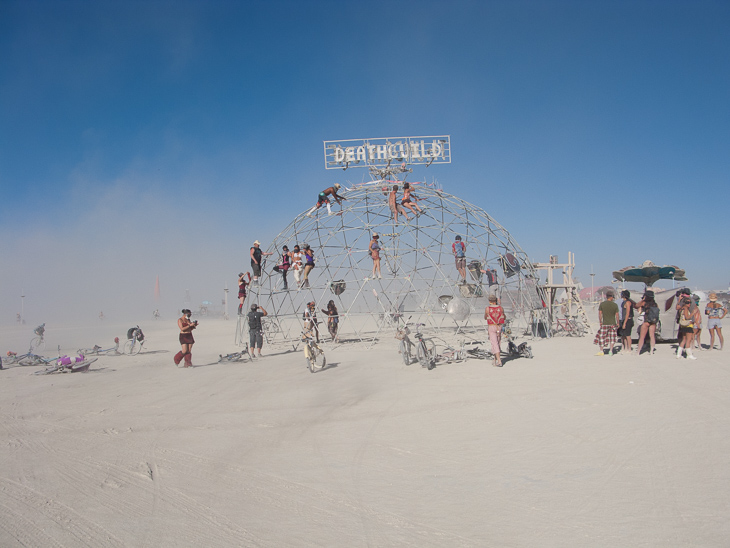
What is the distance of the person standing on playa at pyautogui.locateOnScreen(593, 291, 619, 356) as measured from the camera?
403 inches

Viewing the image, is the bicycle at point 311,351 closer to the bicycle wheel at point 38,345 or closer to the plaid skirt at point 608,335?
the plaid skirt at point 608,335

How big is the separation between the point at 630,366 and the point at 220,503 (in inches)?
324

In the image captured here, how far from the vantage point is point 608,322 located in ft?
34.1

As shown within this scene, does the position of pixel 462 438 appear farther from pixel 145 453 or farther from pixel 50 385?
pixel 50 385

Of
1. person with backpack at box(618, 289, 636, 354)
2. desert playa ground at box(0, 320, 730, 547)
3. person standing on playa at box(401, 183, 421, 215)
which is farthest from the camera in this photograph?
person standing on playa at box(401, 183, 421, 215)

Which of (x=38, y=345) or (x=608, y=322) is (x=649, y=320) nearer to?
(x=608, y=322)

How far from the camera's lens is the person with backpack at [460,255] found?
15.7 meters

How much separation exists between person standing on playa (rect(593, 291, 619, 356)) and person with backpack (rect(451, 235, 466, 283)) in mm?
5590

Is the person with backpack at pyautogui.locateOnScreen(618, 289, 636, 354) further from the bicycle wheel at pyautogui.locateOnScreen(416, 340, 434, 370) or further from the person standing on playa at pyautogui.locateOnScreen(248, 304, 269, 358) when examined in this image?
the person standing on playa at pyautogui.locateOnScreen(248, 304, 269, 358)

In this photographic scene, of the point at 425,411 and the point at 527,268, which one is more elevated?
the point at 527,268

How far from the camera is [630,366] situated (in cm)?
908

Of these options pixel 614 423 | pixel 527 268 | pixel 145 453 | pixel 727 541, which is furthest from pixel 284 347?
pixel 727 541

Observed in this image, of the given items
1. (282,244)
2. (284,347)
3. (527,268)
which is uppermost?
(282,244)

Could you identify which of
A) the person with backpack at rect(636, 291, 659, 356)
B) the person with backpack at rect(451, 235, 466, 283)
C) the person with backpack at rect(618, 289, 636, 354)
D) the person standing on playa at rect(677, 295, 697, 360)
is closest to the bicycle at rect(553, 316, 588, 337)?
the person with backpack at rect(451, 235, 466, 283)
